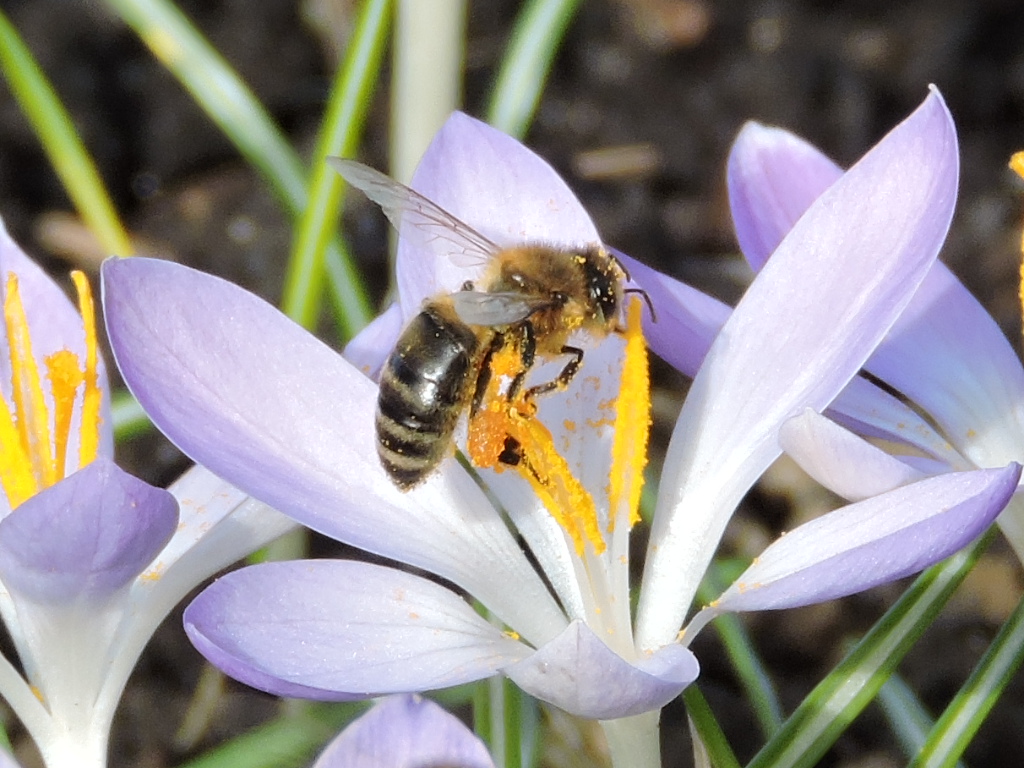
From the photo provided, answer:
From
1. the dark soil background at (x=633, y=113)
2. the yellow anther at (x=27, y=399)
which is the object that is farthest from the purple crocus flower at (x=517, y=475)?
the dark soil background at (x=633, y=113)

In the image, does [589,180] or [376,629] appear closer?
[376,629]

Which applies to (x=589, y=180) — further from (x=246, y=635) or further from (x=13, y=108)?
(x=246, y=635)

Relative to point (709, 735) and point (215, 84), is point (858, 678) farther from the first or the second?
point (215, 84)

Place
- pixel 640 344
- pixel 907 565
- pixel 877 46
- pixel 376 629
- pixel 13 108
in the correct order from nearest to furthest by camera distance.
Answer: pixel 907 565, pixel 376 629, pixel 640 344, pixel 13 108, pixel 877 46

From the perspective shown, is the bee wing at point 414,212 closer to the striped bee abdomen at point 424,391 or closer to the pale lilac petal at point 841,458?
the striped bee abdomen at point 424,391

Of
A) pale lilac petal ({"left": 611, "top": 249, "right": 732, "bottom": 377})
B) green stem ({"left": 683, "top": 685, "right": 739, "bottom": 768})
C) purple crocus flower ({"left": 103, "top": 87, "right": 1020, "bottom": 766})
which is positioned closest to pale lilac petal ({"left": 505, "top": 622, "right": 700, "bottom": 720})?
purple crocus flower ({"left": 103, "top": 87, "right": 1020, "bottom": 766})

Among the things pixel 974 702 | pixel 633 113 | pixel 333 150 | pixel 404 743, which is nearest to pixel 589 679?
pixel 404 743

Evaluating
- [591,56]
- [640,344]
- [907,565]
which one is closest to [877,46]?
[591,56]
